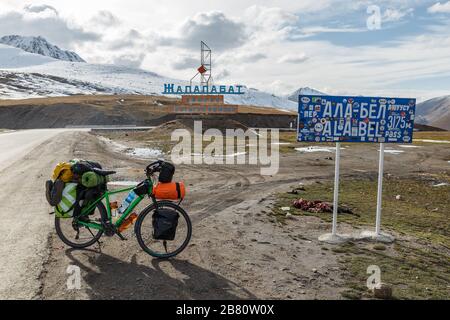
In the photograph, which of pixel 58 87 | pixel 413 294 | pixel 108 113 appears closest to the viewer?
pixel 413 294

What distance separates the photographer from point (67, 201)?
24.3 ft

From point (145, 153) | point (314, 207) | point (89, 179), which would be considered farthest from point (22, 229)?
point (145, 153)

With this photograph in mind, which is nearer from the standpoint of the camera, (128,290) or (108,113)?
(128,290)

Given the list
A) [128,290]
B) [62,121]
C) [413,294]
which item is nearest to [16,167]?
[128,290]

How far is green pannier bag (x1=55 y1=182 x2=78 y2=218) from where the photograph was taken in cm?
736

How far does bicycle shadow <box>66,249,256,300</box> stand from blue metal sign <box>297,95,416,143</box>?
4484mm

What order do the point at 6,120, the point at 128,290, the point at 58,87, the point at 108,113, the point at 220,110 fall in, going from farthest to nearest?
the point at 58,87 < the point at 108,113 < the point at 6,120 < the point at 220,110 < the point at 128,290

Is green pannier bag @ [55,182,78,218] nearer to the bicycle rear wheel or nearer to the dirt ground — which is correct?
the bicycle rear wheel

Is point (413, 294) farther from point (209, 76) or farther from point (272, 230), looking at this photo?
point (209, 76)

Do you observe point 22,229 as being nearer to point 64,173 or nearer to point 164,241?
point 64,173

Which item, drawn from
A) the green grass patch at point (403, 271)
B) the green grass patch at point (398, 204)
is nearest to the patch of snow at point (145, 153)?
the green grass patch at point (398, 204)

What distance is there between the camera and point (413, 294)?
6.57 metres

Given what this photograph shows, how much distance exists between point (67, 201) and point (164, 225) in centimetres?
199
